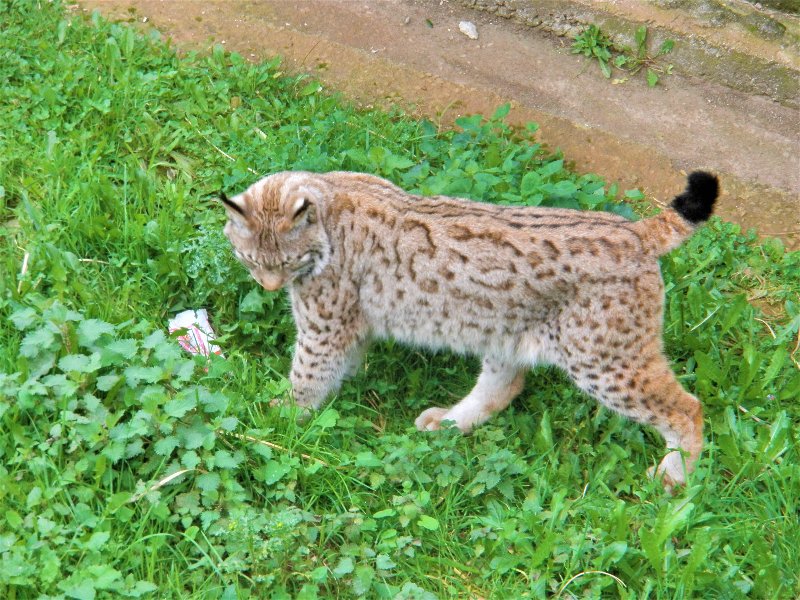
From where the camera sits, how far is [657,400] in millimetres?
4867

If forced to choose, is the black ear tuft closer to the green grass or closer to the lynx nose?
the lynx nose

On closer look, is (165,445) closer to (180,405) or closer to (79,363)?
(180,405)

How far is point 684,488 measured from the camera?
4797mm

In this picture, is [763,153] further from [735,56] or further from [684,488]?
[684,488]

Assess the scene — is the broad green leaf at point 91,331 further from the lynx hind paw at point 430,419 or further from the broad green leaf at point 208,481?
the lynx hind paw at point 430,419

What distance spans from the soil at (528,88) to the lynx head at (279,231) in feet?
7.59

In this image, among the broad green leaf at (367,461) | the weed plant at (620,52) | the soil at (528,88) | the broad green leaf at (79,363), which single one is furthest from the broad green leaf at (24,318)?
the weed plant at (620,52)

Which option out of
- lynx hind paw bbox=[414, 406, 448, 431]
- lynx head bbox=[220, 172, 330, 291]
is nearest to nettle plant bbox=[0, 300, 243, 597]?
lynx head bbox=[220, 172, 330, 291]

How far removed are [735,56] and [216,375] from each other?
490cm

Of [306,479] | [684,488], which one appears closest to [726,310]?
[684,488]

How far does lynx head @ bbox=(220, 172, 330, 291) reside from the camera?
194 inches

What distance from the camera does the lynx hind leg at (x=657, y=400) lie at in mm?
4812

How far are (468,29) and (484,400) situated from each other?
144 inches

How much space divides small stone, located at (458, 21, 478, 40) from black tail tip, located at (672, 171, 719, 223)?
3.55 meters
